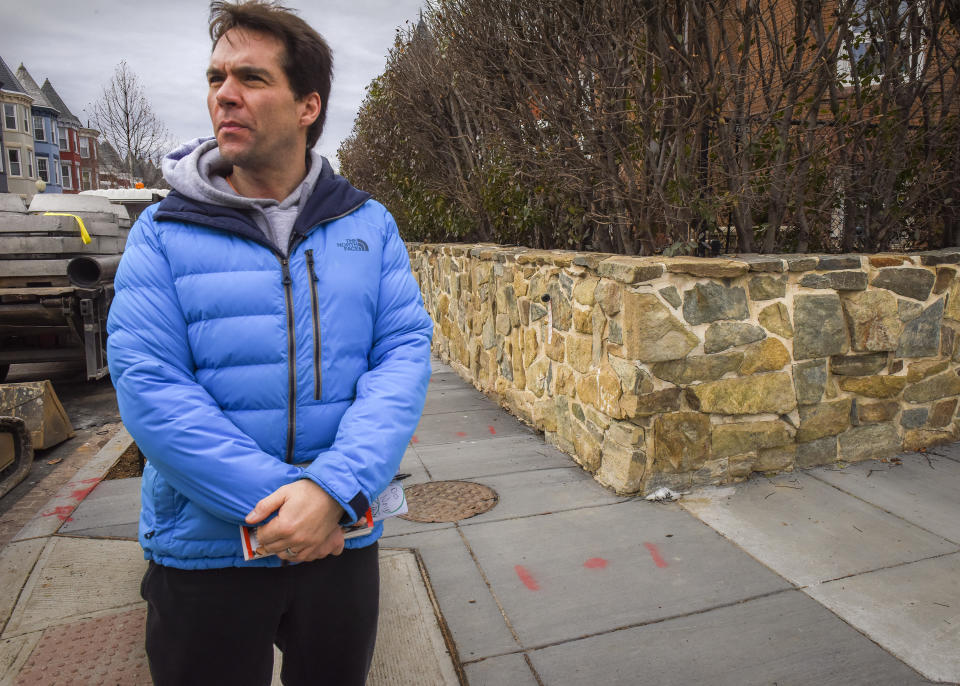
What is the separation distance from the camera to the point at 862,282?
408cm

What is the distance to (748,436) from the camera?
3.98 m

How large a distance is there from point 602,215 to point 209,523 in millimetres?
3646

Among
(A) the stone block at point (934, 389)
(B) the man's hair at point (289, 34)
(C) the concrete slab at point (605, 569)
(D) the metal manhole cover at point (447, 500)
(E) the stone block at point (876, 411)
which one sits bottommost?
(D) the metal manhole cover at point (447, 500)

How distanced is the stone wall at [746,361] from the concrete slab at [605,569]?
1.53 feet

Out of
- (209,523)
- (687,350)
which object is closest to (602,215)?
(687,350)

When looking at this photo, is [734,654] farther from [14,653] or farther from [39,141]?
[39,141]

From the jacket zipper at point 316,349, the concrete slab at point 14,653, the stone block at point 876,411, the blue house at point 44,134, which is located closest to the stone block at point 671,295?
the stone block at point 876,411

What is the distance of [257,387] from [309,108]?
26.6 inches

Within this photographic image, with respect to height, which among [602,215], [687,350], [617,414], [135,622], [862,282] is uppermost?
[602,215]

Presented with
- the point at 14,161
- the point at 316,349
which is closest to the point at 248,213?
the point at 316,349

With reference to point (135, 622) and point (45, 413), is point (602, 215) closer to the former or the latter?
point (135, 622)

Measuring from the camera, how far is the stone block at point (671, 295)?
12.1 feet

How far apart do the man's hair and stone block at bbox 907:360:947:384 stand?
4.20m

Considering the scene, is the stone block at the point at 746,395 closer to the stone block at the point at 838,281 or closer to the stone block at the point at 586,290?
the stone block at the point at 838,281
